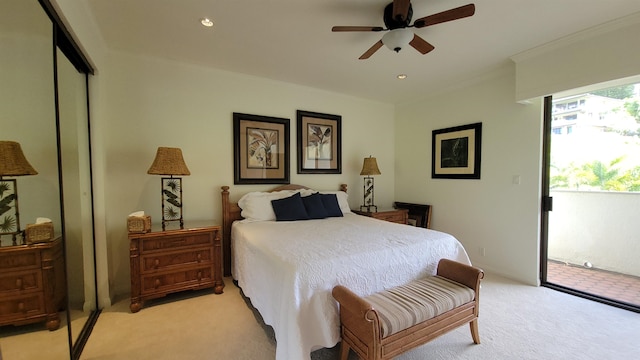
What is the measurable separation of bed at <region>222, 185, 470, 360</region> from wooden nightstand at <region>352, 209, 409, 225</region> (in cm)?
87

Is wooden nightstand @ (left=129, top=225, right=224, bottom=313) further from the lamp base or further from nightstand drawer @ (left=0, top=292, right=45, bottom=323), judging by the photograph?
the lamp base

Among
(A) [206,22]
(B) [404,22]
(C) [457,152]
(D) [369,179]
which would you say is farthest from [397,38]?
(D) [369,179]

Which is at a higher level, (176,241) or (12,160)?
(12,160)

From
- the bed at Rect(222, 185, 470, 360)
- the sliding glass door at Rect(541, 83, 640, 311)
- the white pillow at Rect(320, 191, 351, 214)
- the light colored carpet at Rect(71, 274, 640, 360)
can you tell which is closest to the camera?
the bed at Rect(222, 185, 470, 360)

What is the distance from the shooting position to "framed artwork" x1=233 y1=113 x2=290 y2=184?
3.33 metres

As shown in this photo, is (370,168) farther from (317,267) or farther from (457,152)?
(317,267)

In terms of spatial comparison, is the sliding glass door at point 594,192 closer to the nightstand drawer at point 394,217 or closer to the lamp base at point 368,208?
the nightstand drawer at point 394,217

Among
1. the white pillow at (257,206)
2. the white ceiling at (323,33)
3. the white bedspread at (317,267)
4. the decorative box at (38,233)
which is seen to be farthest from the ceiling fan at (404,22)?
the decorative box at (38,233)

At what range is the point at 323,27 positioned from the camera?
2.25 metres

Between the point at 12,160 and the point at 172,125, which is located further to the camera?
the point at 172,125

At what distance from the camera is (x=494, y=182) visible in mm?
3340

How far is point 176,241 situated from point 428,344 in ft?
7.79

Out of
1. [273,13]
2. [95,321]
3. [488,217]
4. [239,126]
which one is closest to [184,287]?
[95,321]

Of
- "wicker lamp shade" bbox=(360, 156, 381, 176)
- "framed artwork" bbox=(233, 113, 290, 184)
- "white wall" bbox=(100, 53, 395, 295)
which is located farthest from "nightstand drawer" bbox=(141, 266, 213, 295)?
"wicker lamp shade" bbox=(360, 156, 381, 176)
